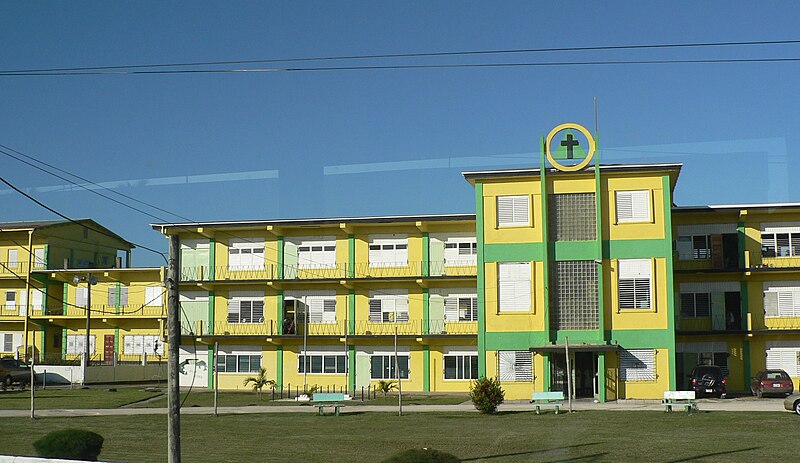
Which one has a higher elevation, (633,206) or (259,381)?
(633,206)

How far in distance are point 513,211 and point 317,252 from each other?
14940 mm

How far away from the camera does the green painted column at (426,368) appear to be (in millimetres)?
56438

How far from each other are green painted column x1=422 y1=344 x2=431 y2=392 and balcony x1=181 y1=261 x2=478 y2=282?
176 inches

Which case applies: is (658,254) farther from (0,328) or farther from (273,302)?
(0,328)

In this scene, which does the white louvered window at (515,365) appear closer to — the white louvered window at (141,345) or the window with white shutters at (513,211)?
the window with white shutters at (513,211)

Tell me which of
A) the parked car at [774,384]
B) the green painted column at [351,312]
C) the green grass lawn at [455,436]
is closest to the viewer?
the green grass lawn at [455,436]

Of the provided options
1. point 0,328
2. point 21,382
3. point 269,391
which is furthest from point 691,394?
point 0,328

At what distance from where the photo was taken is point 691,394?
120 feet

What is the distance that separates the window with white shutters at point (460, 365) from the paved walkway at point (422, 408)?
427 inches

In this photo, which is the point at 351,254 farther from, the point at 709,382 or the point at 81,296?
the point at 709,382

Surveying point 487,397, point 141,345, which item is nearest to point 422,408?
point 487,397

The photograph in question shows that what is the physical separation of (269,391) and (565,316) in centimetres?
1996

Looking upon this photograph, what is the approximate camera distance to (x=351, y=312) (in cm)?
5834

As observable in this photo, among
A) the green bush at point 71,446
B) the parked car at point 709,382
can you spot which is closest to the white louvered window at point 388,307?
the parked car at point 709,382
